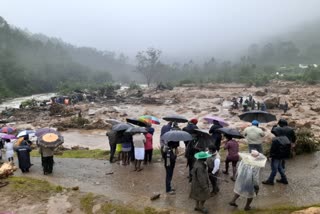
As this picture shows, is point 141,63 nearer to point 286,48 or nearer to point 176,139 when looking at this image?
point 286,48

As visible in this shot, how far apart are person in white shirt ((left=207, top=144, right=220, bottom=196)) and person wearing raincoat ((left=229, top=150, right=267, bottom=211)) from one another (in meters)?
0.69

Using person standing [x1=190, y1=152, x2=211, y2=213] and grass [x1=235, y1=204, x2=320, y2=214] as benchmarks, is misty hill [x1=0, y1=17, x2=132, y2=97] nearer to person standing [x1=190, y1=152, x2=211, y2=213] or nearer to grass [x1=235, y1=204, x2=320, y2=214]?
person standing [x1=190, y1=152, x2=211, y2=213]

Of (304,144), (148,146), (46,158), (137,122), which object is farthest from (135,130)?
(304,144)

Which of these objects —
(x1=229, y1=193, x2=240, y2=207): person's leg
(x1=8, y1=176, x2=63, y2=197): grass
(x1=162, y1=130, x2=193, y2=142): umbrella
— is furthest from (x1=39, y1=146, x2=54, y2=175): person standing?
(x1=229, y1=193, x2=240, y2=207): person's leg

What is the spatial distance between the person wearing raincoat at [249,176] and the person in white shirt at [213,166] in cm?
69

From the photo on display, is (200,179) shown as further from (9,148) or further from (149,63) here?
(149,63)

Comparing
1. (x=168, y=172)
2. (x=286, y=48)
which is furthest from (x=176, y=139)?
(x=286, y=48)

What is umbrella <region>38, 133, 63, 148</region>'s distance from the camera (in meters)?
10.5

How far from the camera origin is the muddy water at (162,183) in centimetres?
818

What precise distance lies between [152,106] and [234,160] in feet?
104

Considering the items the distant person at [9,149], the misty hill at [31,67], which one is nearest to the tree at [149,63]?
the misty hill at [31,67]

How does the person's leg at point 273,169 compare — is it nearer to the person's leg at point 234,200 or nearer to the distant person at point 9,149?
the person's leg at point 234,200

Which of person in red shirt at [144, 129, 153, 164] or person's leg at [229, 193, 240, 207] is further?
person in red shirt at [144, 129, 153, 164]

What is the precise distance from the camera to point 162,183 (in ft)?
32.3
